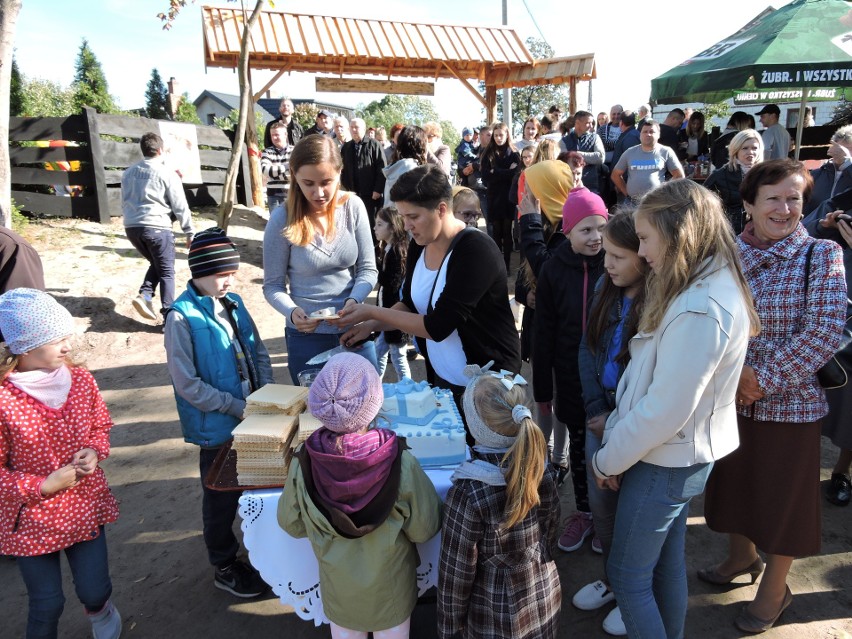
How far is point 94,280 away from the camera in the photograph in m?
7.17

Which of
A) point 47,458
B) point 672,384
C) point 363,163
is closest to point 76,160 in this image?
point 363,163

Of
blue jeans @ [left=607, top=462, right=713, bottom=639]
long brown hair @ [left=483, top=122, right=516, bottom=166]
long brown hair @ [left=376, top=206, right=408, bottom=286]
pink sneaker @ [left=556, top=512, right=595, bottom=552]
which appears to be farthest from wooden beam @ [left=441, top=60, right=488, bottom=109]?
blue jeans @ [left=607, top=462, right=713, bottom=639]

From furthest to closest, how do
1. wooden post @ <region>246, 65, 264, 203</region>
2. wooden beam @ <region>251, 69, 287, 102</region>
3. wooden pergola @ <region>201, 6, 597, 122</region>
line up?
wooden post @ <region>246, 65, 264, 203</region> → wooden beam @ <region>251, 69, 287, 102</region> → wooden pergola @ <region>201, 6, 597, 122</region>

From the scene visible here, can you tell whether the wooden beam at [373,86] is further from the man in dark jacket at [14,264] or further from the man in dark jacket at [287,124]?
the man in dark jacket at [14,264]

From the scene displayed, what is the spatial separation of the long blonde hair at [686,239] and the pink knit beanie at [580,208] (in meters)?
0.80

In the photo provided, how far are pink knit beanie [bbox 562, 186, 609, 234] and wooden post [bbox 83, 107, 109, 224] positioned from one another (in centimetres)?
814

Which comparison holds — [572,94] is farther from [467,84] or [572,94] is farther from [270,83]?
[270,83]

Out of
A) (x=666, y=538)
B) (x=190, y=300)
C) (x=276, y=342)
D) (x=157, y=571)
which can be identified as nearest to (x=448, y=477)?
(x=666, y=538)

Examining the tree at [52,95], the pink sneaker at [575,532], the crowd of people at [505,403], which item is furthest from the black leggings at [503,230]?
the tree at [52,95]

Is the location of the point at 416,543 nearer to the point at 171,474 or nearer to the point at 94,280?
the point at 171,474

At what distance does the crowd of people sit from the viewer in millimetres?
1784

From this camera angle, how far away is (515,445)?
173 centimetres

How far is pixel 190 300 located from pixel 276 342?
4122 millimetres

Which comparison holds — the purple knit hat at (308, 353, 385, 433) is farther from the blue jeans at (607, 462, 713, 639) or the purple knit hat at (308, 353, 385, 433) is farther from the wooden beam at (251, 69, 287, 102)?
the wooden beam at (251, 69, 287, 102)
